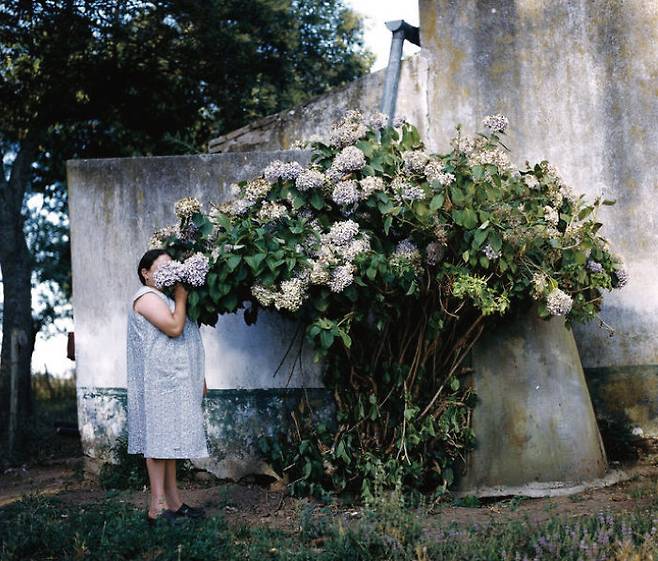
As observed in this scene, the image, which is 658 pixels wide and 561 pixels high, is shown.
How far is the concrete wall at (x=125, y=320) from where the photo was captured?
23.1 feet

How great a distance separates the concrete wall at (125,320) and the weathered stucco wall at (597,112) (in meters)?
1.95

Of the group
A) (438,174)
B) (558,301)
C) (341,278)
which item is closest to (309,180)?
(341,278)

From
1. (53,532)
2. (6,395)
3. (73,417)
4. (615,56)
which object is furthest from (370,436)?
(73,417)

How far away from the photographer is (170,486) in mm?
5707

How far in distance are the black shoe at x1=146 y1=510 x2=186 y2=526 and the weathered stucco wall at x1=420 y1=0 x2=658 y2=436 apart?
12.4 ft

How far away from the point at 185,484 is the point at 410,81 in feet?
13.0

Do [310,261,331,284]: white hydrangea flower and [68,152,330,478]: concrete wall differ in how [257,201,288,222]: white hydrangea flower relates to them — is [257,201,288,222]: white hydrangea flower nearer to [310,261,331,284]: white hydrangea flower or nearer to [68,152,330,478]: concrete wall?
[310,261,331,284]: white hydrangea flower

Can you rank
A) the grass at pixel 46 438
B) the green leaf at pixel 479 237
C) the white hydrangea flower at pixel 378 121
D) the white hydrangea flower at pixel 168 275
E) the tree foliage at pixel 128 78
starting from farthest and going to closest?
the tree foliage at pixel 128 78
the grass at pixel 46 438
the white hydrangea flower at pixel 378 121
the green leaf at pixel 479 237
the white hydrangea flower at pixel 168 275

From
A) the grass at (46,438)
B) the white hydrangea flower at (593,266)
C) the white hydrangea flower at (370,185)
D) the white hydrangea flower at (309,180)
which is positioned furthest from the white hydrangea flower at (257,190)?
the grass at (46,438)

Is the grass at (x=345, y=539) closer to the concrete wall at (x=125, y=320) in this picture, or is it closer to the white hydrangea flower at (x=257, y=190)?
the concrete wall at (x=125, y=320)

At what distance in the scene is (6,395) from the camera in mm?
10977

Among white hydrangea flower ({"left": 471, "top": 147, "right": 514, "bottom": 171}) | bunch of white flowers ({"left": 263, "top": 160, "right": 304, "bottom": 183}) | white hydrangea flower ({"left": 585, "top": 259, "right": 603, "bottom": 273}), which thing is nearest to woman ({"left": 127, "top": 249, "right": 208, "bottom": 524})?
bunch of white flowers ({"left": 263, "top": 160, "right": 304, "bottom": 183})

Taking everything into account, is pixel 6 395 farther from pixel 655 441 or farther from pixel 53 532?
pixel 655 441

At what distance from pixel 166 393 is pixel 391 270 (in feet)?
5.28
